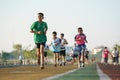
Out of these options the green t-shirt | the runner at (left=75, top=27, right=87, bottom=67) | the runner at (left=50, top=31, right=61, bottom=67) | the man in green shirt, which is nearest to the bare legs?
the man in green shirt

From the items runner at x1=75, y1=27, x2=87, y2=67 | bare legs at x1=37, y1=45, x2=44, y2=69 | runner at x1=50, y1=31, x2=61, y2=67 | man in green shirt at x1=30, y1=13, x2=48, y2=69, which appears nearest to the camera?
bare legs at x1=37, y1=45, x2=44, y2=69

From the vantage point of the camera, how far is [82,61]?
20.1 meters

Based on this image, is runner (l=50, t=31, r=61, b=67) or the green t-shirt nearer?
the green t-shirt

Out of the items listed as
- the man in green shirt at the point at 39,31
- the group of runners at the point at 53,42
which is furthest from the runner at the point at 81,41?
the man in green shirt at the point at 39,31

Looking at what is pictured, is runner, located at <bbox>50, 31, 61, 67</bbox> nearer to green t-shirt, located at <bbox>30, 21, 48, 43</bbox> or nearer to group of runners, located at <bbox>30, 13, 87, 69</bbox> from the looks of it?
group of runners, located at <bbox>30, 13, 87, 69</bbox>

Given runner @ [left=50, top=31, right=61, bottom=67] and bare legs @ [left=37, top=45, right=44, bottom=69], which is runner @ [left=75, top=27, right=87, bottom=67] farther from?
bare legs @ [left=37, top=45, right=44, bottom=69]

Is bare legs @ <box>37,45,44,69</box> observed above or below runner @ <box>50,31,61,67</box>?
below

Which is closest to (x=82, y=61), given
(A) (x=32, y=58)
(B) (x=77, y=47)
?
(B) (x=77, y=47)

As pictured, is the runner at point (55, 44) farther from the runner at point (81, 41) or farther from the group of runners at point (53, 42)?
the runner at point (81, 41)

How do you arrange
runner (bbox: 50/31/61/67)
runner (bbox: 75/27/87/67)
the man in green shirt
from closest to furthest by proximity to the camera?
the man in green shirt → runner (bbox: 75/27/87/67) → runner (bbox: 50/31/61/67)

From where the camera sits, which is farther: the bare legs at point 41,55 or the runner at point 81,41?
the runner at point 81,41

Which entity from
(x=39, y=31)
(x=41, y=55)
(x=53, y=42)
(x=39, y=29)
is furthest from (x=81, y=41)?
Result: (x=41, y=55)

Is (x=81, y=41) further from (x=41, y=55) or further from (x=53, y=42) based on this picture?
(x=41, y=55)

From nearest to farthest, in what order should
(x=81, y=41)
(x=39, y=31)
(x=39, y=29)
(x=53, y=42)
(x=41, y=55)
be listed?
(x=41, y=55)
(x=39, y=31)
(x=39, y=29)
(x=81, y=41)
(x=53, y=42)
